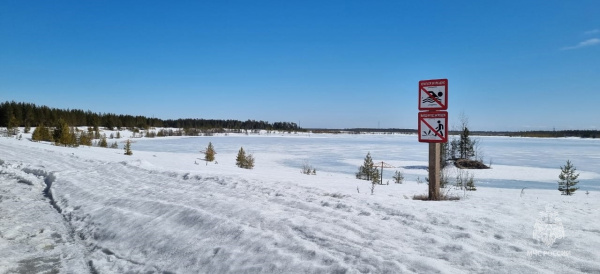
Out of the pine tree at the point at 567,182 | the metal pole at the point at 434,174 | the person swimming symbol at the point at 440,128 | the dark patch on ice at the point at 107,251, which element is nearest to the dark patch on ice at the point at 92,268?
the dark patch on ice at the point at 107,251

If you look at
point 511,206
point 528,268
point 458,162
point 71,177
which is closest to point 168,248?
point 528,268

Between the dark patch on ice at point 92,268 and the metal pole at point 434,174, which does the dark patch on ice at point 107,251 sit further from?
the metal pole at point 434,174

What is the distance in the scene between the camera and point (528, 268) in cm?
277

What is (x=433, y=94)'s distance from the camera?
6.05m

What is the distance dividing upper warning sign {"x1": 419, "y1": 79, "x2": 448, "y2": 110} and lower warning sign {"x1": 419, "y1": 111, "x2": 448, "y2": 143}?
126mm

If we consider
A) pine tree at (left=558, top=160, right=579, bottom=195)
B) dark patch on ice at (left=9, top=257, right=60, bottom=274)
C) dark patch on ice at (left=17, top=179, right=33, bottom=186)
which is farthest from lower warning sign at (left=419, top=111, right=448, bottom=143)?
pine tree at (left=558, top=160, right=579, bottom=195)

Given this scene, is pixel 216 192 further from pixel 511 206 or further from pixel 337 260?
pixel 511 206

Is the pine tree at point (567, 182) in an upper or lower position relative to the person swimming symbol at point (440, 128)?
lower

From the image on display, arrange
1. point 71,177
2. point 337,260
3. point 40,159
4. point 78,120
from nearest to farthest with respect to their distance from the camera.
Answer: point 337,260, point 71,177, point 40,159, point 78,120

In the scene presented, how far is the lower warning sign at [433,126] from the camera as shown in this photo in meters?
5.98

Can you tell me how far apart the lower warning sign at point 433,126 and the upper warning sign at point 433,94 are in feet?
0.41

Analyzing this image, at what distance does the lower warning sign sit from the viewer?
5.98 meters

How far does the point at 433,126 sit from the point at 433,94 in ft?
1.89

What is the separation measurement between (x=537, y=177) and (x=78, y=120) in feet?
340
